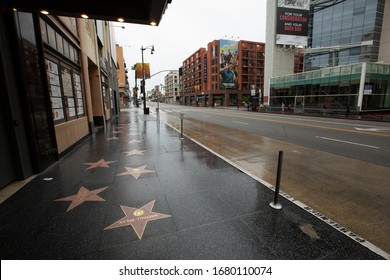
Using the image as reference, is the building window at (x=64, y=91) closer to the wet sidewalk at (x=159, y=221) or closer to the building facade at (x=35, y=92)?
the building facade at (x=35, y=92)

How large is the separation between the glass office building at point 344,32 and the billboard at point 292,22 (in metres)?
7.41

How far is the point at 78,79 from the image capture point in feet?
34.8

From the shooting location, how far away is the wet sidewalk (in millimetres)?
2709

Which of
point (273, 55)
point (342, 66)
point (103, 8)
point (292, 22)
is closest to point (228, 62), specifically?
point (273, 55)

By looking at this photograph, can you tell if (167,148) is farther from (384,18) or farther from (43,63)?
(384,18)

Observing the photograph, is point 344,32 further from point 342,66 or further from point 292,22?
point 342,66

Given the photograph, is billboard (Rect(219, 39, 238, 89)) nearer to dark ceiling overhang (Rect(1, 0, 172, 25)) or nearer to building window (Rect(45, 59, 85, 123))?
building window (Rect(45, 59, 85, 123))

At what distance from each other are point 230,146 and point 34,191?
705 cm

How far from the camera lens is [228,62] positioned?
2859 inches

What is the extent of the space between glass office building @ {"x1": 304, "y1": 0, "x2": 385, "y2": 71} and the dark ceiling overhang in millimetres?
46031

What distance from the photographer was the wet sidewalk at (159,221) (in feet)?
8.89

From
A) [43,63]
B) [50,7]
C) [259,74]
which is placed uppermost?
[259,74]

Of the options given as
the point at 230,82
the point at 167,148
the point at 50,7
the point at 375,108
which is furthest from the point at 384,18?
the point at 50,7

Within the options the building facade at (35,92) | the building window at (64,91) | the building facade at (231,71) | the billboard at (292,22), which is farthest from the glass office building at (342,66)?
the building facade at (35,92)
